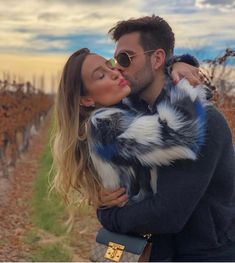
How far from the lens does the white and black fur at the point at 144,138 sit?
2236 mm

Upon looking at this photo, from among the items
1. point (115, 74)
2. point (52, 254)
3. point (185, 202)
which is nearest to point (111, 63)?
point (115, 74)

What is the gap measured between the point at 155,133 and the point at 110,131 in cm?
19

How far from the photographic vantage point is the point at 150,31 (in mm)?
2861

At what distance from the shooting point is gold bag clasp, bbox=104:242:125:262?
7.70ft

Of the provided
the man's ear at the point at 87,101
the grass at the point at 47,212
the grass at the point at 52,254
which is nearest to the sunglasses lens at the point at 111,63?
the man's ear at the point at 87,101

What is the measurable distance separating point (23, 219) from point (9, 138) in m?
6.55

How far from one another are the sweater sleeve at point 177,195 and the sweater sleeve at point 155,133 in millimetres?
46

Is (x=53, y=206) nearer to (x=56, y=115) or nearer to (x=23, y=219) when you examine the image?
(x=23, y=219)

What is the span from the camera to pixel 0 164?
49.1ft

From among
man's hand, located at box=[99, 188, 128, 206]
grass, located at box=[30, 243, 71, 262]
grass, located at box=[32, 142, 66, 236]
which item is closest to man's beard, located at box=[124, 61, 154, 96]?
man's hand, located at box=[99, 188, 128, 206]

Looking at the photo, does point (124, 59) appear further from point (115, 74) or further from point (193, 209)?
point (193, 209)

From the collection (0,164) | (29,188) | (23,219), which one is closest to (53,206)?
(23,219)

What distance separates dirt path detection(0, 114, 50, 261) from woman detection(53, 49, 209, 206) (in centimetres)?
505

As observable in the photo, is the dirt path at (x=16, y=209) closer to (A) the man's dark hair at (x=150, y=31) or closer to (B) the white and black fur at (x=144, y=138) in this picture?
(A) the man's dark hair at (x=150, y=31)
